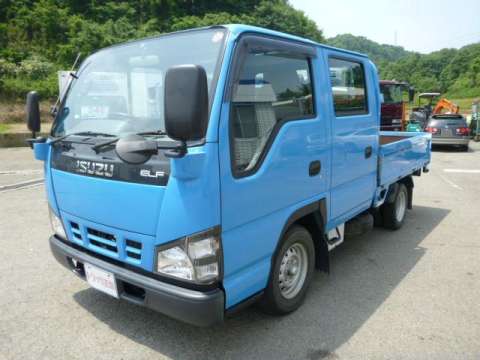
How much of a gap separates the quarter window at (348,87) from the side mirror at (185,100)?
1.76m

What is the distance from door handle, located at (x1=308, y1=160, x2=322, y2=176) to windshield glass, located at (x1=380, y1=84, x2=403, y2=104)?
42.3 ft

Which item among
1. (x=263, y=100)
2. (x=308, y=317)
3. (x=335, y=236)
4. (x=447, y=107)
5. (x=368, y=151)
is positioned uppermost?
(x=447, y=107)

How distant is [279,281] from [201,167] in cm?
133

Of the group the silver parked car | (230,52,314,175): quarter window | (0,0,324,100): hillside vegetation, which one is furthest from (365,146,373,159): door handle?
(0,0,324,100): hillside vegetation

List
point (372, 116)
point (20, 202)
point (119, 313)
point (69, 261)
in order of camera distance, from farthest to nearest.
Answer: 1. point (20, 202)
2. point (372, 116)
3. point (119, 313)
4. point (69, 261)

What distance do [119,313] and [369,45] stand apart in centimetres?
13694

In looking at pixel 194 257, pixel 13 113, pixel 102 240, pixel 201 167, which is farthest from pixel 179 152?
pixel 13 113

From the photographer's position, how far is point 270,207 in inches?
105

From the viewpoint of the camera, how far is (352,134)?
3.63 meters

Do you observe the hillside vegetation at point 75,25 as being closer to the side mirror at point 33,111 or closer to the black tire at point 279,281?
the side mirror at point 33,111

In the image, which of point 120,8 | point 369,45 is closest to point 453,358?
point 120,8

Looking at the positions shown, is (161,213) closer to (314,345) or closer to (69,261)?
(69,261)

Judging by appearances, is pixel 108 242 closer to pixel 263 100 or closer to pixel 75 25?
pixel 263 100

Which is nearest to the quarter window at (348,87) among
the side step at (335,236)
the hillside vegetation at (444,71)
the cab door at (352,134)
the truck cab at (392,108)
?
the cab door at (352,134)
